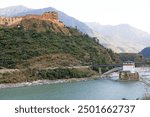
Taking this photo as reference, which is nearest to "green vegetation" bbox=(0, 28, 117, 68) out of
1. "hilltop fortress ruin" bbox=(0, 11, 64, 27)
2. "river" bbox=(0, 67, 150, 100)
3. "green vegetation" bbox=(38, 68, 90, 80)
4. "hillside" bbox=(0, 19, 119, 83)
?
"hillside" bbox=(0, 19, 119, 83)

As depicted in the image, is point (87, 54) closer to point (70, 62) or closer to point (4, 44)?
point (70, 62)

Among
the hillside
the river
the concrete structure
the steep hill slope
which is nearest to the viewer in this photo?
the river

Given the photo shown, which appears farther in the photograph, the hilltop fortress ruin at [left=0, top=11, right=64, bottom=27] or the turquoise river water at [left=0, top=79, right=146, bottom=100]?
the hilltop fortress ruin at [left=0, top=11, right=64, bottom=27]

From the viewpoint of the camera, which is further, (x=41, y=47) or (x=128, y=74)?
(x=41, y=47)

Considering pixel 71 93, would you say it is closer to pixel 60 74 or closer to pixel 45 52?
pixel 60 74

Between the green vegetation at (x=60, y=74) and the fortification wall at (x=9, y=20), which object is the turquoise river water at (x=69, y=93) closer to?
the green vegetation at (x=60, y=74)

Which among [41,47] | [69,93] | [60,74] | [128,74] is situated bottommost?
[128,74]

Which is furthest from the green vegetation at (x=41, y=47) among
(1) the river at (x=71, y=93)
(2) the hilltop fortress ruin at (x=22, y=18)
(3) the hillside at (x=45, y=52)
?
(1) the river at (x=71, y=93)

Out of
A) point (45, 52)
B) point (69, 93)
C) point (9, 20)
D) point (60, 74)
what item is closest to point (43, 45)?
point (45, 52)

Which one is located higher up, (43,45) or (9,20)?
(9,20)

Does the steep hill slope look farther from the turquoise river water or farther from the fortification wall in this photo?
the turquoise river water
